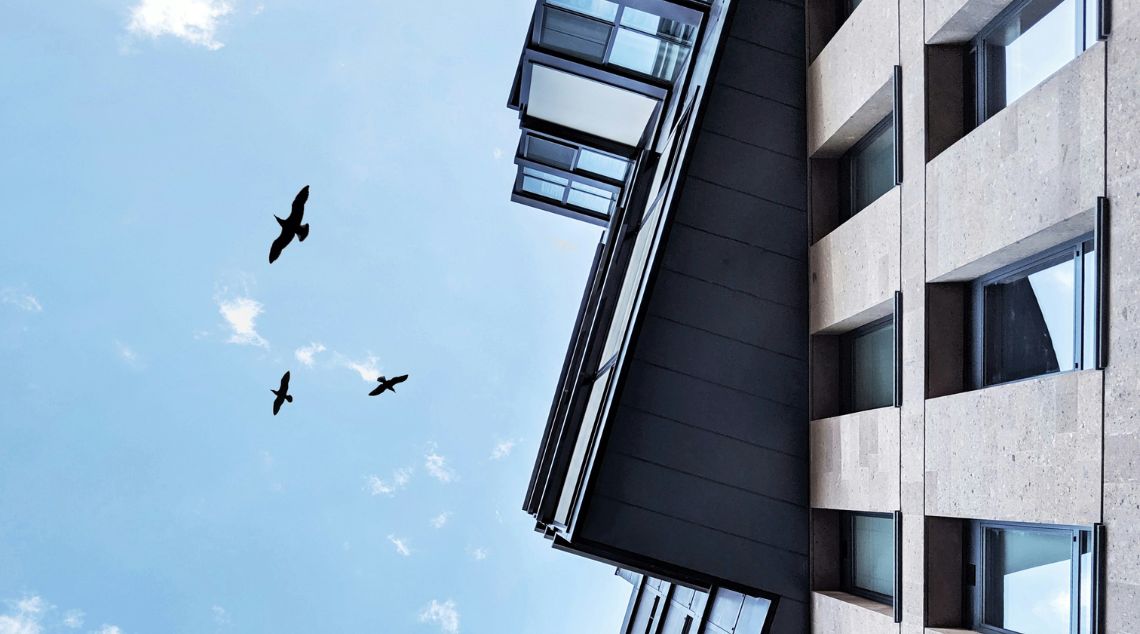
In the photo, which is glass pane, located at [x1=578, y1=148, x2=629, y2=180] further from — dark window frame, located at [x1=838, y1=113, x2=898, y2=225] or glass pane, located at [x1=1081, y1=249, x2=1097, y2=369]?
glass pane, located at [x1=1081, y1=249, x2=1097, y2=369]

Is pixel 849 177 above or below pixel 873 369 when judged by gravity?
above

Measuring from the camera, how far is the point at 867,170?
13.5m

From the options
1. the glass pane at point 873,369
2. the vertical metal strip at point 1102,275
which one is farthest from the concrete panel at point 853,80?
the vertical metal strip at point 1102,275

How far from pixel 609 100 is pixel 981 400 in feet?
41.8

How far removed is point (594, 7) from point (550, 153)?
850 centimetres

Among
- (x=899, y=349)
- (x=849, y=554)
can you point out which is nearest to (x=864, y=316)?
(x=899, y=349)

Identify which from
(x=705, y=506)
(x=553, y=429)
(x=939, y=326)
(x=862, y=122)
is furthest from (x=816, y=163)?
(x=553, y=429)

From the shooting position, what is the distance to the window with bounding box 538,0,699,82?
1655 cm

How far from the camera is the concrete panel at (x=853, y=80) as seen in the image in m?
11.8

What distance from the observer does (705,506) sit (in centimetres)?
1430

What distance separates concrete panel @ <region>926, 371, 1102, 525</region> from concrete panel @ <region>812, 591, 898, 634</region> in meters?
1.93

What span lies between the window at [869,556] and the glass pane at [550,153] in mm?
13703

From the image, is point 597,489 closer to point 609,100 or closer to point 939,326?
point 939,326

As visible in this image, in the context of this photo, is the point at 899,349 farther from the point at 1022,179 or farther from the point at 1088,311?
the point at 1088,311
